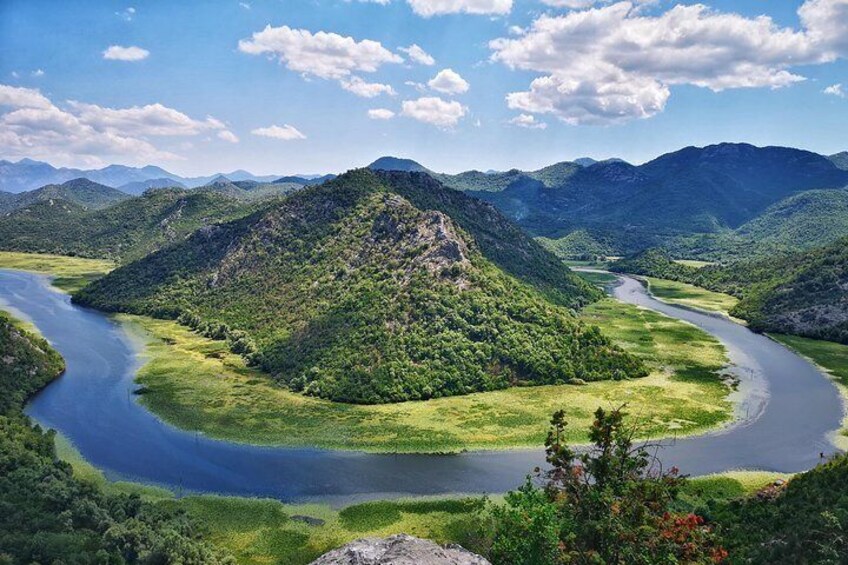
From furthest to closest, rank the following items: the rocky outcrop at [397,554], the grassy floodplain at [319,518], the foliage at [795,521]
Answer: the grassy floodplain at [319,518]
the foliage at [795,521]
the rocky outcrop at [397,554]

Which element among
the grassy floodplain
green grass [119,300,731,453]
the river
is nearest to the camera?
the grassy floodplain

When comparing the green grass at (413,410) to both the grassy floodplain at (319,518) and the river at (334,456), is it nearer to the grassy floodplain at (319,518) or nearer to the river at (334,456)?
the river at (334,456)

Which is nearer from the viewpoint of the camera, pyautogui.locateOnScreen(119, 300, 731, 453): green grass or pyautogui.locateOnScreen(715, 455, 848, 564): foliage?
pyautogui.locateOnScreen(715, 455, 848, 564): foliage

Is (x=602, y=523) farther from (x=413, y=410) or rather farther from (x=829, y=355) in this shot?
(x=829, y=355)

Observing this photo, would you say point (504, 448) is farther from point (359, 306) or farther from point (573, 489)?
point (359, 306)

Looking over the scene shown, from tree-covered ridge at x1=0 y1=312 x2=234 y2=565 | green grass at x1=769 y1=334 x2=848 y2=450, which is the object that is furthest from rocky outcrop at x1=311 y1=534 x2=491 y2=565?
green grass at x1=769 y1=334 x2=848 y2=450

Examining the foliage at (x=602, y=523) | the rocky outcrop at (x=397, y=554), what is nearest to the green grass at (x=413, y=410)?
the foliage at (x=602, y=523)

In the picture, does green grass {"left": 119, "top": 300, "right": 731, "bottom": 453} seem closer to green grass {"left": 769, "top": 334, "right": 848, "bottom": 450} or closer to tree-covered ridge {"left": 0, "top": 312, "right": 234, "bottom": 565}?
green grass {"left": 769, "top": 334, "right": 848, "bottom": 450}
